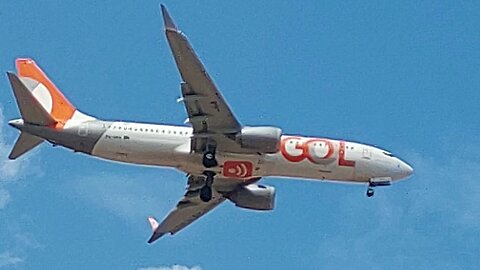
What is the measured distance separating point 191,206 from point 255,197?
5.49 metres

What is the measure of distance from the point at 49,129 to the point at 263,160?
48.8 feet

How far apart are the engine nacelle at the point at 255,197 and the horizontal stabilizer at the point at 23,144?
16250mm

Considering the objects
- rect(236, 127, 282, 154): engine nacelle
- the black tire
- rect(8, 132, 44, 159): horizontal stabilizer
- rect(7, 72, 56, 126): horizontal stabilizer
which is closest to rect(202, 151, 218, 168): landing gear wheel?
rect(236, 127, 282, 154): engine nacelle

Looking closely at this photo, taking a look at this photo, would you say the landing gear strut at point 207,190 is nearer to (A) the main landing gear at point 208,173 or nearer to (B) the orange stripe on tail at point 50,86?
(A) the main landing gear at point 208,173

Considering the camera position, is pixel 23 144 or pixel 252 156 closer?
pixel 252 156

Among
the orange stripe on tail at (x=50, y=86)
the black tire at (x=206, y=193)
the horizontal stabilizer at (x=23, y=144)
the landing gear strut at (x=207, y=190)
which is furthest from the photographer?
the orange stripe on tail at (x=50, y=86)

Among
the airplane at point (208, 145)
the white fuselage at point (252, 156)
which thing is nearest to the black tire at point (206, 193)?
the airplane at point (208, 145)

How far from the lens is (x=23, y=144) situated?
297ft

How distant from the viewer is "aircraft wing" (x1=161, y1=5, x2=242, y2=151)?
80688 mm

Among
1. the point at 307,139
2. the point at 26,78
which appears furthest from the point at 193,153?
the point at 26,78

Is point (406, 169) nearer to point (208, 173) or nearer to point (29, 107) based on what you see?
point (208, 173)

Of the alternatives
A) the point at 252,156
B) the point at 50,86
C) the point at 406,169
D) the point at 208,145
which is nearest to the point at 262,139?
the point at 252,156

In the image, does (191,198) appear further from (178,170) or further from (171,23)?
(171,23)

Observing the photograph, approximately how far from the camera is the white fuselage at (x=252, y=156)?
293ft
